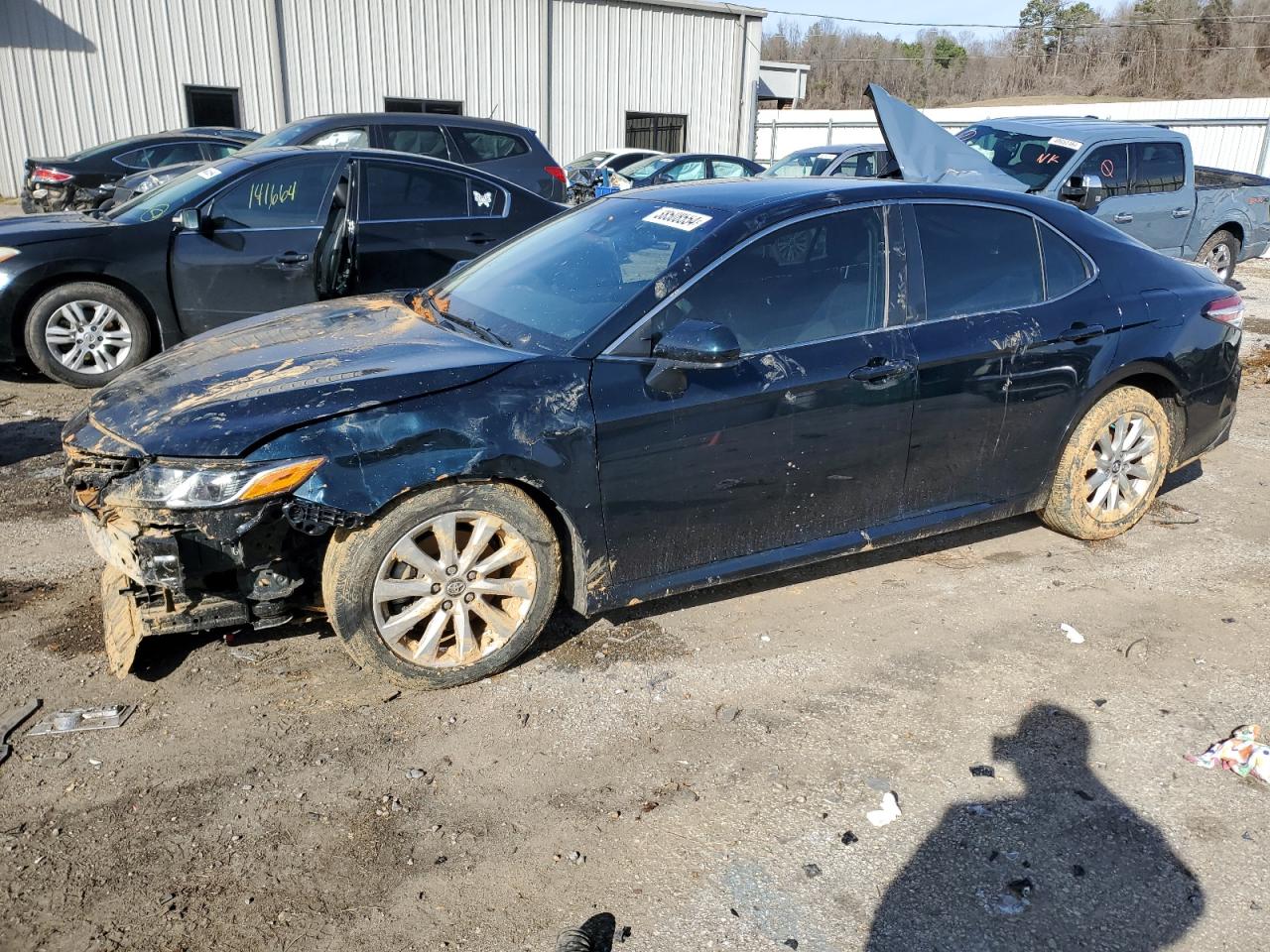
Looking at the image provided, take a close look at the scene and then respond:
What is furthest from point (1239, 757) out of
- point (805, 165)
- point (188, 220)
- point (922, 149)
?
point (805, 165)

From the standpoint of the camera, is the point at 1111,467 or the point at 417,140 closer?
the point at 1111,467

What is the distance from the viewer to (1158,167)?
34.5 feet

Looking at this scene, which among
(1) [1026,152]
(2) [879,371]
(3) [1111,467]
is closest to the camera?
(2) [879,371]

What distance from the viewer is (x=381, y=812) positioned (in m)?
2.90

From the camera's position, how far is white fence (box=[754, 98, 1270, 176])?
824 inches

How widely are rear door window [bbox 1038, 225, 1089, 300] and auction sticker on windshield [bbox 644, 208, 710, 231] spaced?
5.45 feet

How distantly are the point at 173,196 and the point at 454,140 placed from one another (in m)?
4.18

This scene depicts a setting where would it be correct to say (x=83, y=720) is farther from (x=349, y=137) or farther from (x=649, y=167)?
(x=649, y=167)

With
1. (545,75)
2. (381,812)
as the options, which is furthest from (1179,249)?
(545,75)

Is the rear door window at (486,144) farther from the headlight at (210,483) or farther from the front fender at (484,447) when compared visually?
the headlight at (210,483)

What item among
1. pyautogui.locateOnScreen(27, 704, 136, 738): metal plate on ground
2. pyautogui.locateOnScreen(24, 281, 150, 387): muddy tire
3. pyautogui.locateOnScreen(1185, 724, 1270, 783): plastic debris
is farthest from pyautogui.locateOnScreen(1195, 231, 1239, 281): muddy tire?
pyautogui.locateOnScreen(27, 704, 136, 738): metal plate on ground

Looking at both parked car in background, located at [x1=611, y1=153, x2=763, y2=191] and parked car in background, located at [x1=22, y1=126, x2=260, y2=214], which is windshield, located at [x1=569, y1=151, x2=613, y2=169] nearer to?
parked car in background, located at [x1=611, y1=153, x2=763, y2=191]

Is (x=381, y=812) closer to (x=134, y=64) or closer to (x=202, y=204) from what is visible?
(x=202, y=204)

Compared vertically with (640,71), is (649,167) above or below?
below
